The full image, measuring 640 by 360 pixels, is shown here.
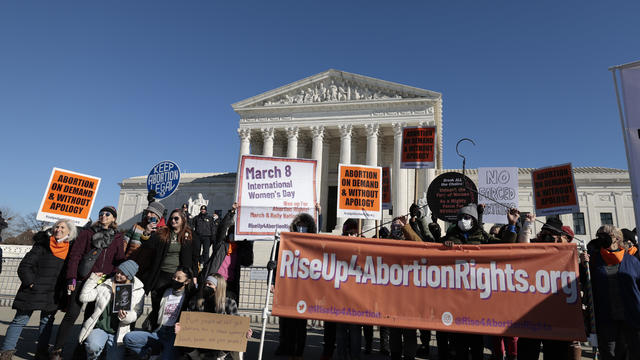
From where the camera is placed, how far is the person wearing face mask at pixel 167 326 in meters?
4.95

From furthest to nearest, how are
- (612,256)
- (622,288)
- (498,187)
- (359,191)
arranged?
(498,187), (359,191), (612,256), (622,288)

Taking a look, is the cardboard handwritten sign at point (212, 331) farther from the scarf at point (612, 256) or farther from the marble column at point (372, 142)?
the marble column at point (372, 142)

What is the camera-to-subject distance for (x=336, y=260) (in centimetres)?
511

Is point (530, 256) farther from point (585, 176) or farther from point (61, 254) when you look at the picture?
point (585, 176)

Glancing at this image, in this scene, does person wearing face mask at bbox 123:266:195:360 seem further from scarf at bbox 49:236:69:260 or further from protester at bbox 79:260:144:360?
scarf at bbox 49:236:69:260

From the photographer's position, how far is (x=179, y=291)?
5.25 metres

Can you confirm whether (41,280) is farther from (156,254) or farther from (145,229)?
(156,254)

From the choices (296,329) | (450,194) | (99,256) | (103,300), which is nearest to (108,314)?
(103,300)

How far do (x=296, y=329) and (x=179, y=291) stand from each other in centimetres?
185

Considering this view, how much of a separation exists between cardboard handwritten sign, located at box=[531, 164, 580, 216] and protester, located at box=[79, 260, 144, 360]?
981 centimetres

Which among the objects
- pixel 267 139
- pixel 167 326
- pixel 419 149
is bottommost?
pixel 167 326

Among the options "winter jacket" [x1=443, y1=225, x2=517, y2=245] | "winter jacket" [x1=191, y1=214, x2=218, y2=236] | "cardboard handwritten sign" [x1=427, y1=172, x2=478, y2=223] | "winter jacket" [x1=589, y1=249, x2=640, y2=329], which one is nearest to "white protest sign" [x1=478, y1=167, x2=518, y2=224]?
"cardboard handwritten sign" [x1=427, y1=172, x2=478, y2=223]

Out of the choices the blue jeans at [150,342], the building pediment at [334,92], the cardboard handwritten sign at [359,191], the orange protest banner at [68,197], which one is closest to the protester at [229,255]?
the blue jeans at [150,342]

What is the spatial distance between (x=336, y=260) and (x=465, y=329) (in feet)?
6.11
